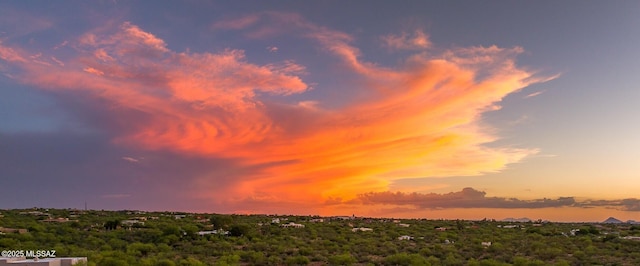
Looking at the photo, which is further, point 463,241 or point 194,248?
point 463,241

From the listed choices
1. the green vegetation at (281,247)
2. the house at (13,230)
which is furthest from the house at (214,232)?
the house at (13,230)

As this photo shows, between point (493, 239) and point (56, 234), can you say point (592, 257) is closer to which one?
point (493, 239)

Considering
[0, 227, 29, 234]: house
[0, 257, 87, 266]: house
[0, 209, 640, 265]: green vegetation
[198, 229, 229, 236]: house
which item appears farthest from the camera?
[198, 229, 229, 236]: house

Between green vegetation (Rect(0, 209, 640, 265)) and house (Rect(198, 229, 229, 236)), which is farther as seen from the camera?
house (Rect(198, 229, 229, 236))

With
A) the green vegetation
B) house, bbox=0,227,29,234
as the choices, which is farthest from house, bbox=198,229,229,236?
house, bbox=0,227,29,234

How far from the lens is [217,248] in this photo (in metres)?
41.4

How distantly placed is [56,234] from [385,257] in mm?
28939

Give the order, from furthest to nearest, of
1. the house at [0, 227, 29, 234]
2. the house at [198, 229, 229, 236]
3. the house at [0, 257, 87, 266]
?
the house at [198, 229, 229, 236] < the house at [0, 227, 29, 234] < the house at [0, 257, 87, 266]

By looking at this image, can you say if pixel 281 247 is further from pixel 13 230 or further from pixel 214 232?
pixel 13 230

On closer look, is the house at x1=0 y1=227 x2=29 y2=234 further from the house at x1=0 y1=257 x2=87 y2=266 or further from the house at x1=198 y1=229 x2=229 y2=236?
the house at x1=0 y1=257 x2=87 y2=266

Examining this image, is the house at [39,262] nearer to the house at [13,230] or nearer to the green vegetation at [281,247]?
the green vegetation at [281,247]

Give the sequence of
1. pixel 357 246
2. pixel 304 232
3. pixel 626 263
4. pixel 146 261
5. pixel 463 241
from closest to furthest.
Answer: pixel 146 261
pixel 626 263
pixel 357 246
pixel 463 241
pixel 304 232

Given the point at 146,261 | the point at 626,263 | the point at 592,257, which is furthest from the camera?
the point at 592,257

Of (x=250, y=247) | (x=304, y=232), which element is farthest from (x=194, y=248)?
(x=304, y=232)
